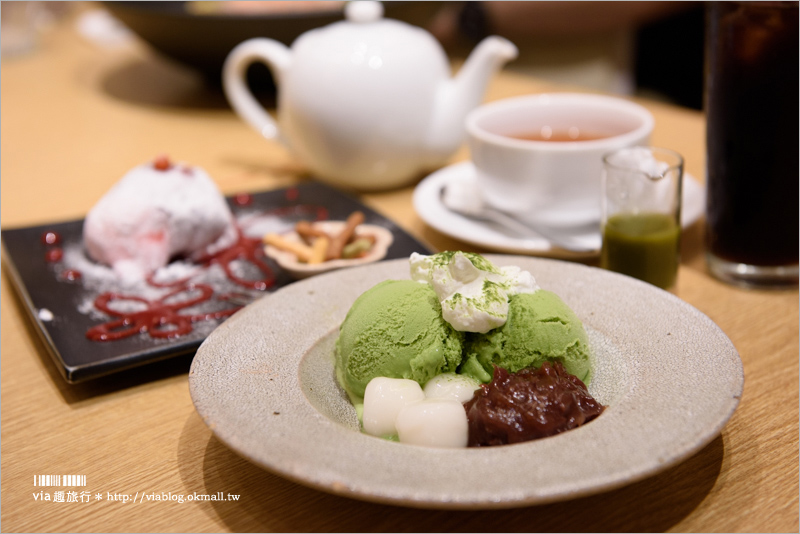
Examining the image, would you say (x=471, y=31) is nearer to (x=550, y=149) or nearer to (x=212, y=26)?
(x=212, y=26)

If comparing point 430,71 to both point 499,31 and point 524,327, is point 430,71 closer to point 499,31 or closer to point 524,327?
point 524,327

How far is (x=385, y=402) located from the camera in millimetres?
751

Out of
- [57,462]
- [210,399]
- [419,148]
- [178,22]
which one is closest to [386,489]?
[210,399]

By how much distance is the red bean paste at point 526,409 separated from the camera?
2.26 ft

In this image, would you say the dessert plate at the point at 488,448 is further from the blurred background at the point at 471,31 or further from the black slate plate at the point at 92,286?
the blurred background at the point at 471,31

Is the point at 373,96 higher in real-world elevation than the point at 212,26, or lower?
lower

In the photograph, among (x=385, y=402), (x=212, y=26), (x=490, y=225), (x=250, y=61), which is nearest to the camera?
(x=385, y=402)

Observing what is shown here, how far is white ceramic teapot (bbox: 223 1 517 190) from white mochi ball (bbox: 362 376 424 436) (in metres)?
0.82

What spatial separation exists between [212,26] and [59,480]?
1402 millimetres

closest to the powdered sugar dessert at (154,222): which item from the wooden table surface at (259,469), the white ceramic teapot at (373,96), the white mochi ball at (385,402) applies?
the wooden table surface at (259,469)

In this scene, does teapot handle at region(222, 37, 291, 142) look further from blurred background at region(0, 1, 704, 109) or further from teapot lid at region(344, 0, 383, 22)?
blurred background at region(0, 1, 704, 109)

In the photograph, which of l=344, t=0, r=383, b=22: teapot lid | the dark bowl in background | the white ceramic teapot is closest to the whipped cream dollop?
the white ceramic teapot

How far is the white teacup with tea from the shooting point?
3.88 ft

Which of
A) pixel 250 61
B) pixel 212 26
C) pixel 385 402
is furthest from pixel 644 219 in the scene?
pixel 212 26
